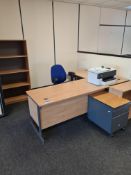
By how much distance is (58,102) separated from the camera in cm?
222

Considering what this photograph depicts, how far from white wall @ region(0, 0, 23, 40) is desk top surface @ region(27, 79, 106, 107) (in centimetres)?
190

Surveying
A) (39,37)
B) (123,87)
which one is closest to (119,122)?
(123,87)

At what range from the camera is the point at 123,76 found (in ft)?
10.3

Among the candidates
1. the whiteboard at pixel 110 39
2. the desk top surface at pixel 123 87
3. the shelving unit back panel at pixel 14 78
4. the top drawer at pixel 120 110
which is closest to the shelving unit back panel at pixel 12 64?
the shelving unit back panel at pixel 14 78

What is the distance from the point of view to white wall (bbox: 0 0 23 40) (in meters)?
3.26

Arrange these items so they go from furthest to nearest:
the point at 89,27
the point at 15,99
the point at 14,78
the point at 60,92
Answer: the point at 89,27
the point at 14,78
the point at 15,99
the point at 60,92

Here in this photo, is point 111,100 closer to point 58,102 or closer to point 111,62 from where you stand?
point 58,102

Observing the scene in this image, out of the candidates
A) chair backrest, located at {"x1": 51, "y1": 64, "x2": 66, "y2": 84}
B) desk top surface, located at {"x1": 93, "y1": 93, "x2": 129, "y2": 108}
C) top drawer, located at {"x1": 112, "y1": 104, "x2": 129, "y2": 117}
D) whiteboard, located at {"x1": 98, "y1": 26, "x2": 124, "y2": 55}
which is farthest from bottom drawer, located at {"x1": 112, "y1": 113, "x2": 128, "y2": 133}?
whiteboard, located at {"x1": 98, "y1": 26, "x2": 124, "y2": 55}

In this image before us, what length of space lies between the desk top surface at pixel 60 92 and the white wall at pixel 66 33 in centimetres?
192

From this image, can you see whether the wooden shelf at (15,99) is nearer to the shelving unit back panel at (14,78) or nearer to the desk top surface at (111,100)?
the shelving unit back panel at (14,78)

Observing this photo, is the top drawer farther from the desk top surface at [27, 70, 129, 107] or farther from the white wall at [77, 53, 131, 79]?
the white wall at [77, 53, 131, 79]

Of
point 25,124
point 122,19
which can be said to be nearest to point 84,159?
point 25,124

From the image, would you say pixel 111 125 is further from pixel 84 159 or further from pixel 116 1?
pixel 116 1

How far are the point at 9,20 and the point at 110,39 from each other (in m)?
3.65
